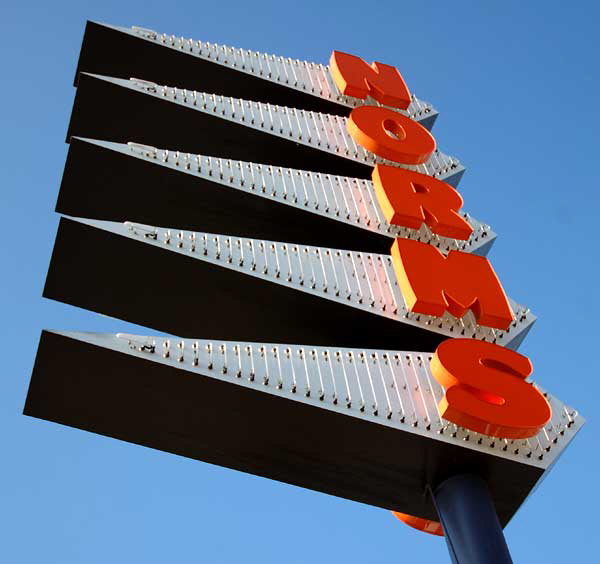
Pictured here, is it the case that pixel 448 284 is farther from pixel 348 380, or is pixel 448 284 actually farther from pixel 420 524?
pixel 420 524

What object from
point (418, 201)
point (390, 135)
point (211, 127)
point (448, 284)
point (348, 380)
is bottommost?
point (348, 380)

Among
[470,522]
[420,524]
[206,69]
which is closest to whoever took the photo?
[470,522]

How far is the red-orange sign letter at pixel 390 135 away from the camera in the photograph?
61.2 ft

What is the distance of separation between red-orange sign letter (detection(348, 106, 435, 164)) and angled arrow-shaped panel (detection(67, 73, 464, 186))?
20 cm

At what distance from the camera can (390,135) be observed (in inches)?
760

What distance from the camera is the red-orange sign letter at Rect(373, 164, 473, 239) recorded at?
52.5ft

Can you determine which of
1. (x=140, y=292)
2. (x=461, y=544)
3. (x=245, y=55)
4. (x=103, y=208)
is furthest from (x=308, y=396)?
(x=245, y=55)

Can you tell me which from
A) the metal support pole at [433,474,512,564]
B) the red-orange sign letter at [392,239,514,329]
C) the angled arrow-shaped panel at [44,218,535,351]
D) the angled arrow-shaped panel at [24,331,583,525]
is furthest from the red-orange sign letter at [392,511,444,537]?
the red-orange sign letter at [392,239,514,329]

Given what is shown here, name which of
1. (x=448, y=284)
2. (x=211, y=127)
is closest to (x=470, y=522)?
(x=448, y=284)

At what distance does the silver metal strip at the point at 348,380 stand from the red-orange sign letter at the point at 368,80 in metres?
10.8

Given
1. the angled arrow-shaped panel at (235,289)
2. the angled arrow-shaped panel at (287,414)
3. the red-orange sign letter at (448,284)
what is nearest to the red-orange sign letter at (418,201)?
the red-orange sign letter at (448,284)

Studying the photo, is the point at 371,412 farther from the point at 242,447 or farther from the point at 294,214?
the point at 294,214

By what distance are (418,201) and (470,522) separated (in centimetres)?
734

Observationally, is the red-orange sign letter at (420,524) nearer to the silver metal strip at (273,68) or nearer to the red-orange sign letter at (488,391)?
the red-orange sign letter at (488,391)
